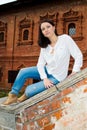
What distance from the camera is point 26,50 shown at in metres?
16.8

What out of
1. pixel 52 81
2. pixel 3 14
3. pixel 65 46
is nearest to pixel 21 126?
pixel 52 81

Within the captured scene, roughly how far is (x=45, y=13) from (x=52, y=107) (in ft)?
44.0

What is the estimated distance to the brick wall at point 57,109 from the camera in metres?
3.10

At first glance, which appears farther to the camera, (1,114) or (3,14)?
(3,14)

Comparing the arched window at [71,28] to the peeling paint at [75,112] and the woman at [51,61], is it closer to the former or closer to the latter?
the woman at [51,61]

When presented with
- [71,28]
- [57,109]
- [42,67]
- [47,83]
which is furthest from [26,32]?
[57,109]

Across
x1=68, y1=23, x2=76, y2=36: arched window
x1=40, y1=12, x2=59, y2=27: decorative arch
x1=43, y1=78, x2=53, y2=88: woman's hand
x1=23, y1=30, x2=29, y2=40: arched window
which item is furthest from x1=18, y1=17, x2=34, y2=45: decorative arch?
x1=43, y1=78, x2=53, y2=88: woman's hand

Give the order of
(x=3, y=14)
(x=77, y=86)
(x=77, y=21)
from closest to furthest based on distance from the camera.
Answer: (x=77, y=86), (x=77, y=21), (x=3, y=14)

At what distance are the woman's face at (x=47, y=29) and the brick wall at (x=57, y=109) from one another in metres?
0.53

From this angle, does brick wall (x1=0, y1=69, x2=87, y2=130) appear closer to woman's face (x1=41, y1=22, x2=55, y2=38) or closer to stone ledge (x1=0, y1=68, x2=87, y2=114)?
stone ledge (x1=0, y1=68, x2=87, y2=114)

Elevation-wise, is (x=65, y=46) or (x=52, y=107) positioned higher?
(x=65, y=46)

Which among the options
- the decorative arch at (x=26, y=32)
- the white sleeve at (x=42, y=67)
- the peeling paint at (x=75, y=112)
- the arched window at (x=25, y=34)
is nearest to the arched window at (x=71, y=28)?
the decorative arch at (x=26, y=32)

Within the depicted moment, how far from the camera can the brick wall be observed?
310 centimetres

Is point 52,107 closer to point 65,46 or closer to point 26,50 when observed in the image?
point 65,46
